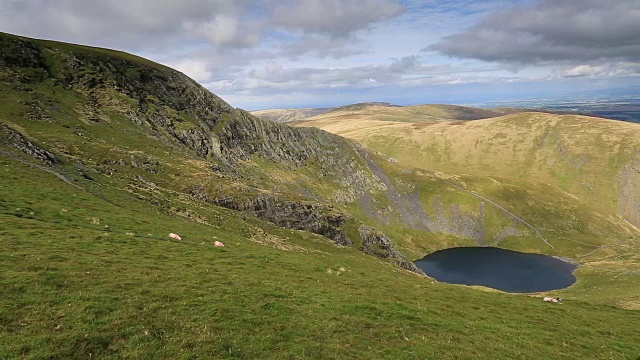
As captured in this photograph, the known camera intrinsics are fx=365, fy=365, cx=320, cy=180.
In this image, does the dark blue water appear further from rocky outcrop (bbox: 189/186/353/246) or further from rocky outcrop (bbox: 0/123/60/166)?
rocky outcrop (bbox: 0/123/60/166)

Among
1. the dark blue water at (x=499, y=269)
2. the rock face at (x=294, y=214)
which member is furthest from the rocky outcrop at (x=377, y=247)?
the dark blue water at (x=499, y=269)

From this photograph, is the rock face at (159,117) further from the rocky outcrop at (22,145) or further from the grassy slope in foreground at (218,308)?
the grassy slope in foreground at (218,308)

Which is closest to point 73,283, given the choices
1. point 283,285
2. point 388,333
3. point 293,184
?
point 283,285

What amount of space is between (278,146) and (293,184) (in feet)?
105

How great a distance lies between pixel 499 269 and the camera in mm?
159125

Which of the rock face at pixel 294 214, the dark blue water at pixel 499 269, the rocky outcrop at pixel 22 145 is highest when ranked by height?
the rocky outcrop at pixel 22 145

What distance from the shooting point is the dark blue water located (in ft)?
466

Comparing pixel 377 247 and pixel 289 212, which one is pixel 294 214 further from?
pixel 377 247

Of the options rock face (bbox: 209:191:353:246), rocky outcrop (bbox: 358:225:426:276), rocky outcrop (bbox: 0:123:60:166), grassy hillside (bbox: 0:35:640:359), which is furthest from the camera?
rocky outcrop (bbox: 358:225:426:276)

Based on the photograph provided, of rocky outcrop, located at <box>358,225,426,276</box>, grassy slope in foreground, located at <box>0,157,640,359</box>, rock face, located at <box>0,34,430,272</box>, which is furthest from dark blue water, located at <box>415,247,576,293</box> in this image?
grassy slope in foreground, located at <box>0,157,640,359</box>

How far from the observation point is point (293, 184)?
157 m

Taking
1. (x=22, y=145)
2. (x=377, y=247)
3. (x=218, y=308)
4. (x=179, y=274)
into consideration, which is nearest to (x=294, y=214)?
(x=377, y=247)

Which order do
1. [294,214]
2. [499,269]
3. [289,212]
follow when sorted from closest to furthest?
1. [289,212]
2. [294,214]
3. [499,269]

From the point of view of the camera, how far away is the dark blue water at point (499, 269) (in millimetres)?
142125
